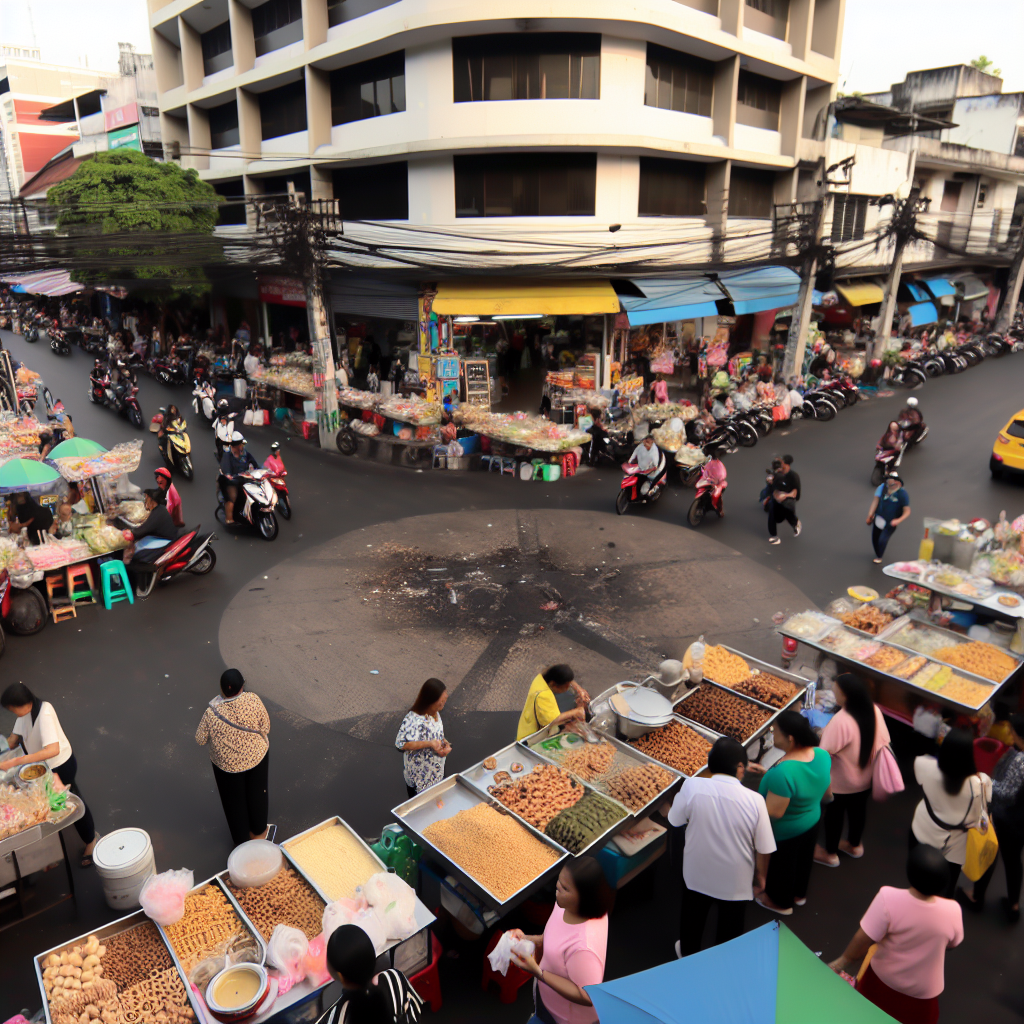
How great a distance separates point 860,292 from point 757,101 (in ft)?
34.3

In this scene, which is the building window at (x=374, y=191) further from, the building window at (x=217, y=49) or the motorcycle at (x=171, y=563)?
the motorcycle at (x=171, y=563)

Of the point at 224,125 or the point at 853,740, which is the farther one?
the point at 224,125

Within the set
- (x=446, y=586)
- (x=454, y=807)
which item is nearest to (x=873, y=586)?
(x=446, y=586)

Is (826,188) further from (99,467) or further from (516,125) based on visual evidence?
(99,467)

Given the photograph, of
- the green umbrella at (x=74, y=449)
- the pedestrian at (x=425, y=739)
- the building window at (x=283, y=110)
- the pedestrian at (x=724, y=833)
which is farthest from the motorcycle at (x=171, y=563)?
the building window at (x=283, y=110)

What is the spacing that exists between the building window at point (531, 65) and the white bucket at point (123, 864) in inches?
697

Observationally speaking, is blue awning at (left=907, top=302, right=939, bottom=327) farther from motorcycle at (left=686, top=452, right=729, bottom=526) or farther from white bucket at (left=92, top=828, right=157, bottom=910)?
white bucket at (left=92, top=828, right=157, bottom=910)

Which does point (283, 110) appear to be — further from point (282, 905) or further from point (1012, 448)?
point (282, 905)

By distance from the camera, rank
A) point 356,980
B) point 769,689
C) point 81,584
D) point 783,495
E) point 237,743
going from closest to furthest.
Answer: point 356,980 < point 237,743 < point 769,689 < point 81,584 < point 783,495

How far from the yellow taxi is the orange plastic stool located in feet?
55.1

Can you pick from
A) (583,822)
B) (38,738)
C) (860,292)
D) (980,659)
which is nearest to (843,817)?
(583,822)

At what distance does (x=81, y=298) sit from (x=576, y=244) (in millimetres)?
36793

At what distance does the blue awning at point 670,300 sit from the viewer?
18.8 metres

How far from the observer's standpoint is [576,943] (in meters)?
3.31
